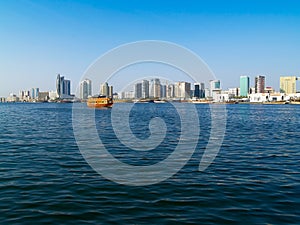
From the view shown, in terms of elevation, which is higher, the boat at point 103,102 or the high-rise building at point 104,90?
the high-rise building at point 104,90

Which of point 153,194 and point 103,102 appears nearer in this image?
point 153,194

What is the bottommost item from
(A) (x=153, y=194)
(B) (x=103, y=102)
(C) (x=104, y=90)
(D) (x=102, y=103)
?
(A) (x=153, y=194)

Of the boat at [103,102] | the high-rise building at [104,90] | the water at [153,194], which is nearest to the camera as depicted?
the water at [153,194]

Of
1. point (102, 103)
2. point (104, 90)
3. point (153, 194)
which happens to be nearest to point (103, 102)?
point (102, 103)

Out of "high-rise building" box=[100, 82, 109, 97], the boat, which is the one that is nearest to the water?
the boat

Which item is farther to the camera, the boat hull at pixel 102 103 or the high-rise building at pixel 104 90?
the high-rise building at pixel 104 90

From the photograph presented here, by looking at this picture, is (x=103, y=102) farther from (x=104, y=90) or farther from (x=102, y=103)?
(x=104, y=90)

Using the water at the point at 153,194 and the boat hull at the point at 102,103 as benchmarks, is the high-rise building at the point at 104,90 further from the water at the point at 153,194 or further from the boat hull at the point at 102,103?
the water at the point at 153,194

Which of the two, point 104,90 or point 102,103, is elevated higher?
point 104,90

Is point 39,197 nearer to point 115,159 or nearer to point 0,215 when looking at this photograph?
point 0,215

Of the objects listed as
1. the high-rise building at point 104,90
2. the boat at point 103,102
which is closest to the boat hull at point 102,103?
the boat at point 103,102

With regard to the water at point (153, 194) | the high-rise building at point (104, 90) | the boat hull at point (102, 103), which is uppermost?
the high-rise building at point (104, 90)

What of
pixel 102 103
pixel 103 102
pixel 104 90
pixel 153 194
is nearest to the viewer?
pixel 153 194

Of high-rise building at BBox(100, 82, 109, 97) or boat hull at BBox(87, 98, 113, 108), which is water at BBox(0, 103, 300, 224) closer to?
boat hull at BBox(87, 98, 113, 108)
